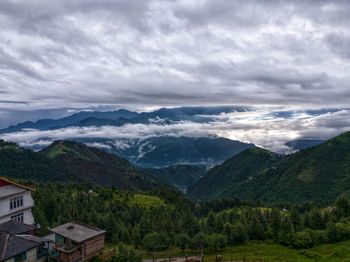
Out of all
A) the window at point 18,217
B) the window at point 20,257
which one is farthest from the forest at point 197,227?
the window at point 20,257

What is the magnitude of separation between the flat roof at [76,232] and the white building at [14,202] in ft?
42.3

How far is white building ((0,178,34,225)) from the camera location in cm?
7938

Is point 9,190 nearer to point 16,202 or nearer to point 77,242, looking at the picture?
point 16,202

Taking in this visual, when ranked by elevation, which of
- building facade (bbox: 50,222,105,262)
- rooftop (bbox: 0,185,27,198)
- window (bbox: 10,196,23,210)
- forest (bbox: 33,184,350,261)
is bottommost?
forest (bbox: 33,184,350,261)

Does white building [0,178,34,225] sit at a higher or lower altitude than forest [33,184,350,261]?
higher

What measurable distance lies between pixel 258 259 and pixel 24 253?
43.8 m

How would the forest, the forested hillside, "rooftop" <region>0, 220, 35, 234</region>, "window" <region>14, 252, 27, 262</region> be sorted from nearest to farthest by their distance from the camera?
"window" <region>14, 252, 27, 262</region>
"rooftop" <region>0, 220, 35, 234</region>
the forest
the forested hillside

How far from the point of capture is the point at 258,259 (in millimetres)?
80438

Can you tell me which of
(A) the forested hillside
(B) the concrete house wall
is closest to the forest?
(A) the forested hillside

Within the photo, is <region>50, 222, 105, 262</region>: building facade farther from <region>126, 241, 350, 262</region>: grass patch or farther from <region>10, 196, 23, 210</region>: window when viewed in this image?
<region>126, 241, 350, 262</region>: grass patch

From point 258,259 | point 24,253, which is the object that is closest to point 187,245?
point 258,259

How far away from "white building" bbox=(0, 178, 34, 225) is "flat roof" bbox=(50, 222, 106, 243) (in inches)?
507

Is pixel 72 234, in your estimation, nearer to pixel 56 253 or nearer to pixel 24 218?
pixel 56 253

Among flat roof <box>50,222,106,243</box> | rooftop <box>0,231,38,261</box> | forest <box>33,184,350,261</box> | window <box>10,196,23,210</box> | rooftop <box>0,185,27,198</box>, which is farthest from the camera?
forest <box>33,184,350,261</box>
